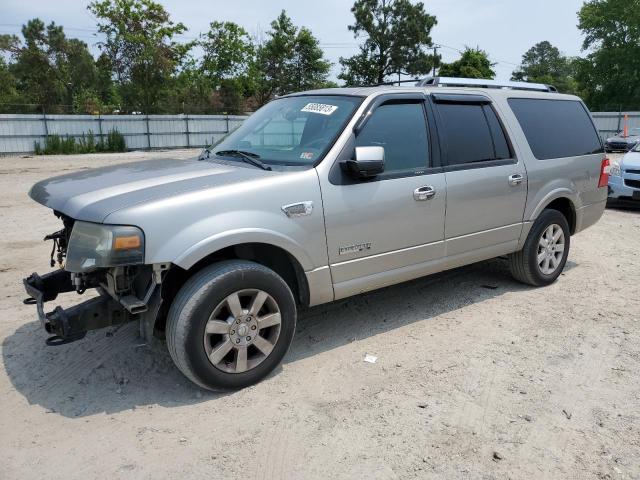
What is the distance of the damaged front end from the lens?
3070 millimetres

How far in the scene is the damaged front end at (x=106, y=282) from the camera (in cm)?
307

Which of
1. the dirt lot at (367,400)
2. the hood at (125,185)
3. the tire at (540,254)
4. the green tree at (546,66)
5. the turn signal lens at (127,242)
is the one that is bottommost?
the dirt lot at (367,400)

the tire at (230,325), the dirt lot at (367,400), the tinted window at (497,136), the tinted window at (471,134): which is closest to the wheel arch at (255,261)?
the tire at (230,325)

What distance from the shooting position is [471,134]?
15.7 ft

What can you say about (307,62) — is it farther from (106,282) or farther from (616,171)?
(106,282)

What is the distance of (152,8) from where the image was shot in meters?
37.9

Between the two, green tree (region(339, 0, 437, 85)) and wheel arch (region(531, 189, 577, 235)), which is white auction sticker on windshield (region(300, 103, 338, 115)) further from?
green tree (region(339, 0, 437, 85))

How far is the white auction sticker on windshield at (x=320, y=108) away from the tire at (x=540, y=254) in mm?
2451

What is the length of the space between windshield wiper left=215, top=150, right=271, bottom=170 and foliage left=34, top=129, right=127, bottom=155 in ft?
84.1

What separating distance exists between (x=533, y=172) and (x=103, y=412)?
4.17 m

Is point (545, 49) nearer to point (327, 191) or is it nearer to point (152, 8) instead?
point (152, 8)

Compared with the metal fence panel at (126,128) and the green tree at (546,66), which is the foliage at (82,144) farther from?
the green tree at (546,66)

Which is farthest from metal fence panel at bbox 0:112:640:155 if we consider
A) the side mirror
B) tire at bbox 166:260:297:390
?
tire at bbox 166:260:297:390

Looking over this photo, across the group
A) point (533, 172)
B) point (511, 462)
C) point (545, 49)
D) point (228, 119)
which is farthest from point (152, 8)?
point (545, 49)
